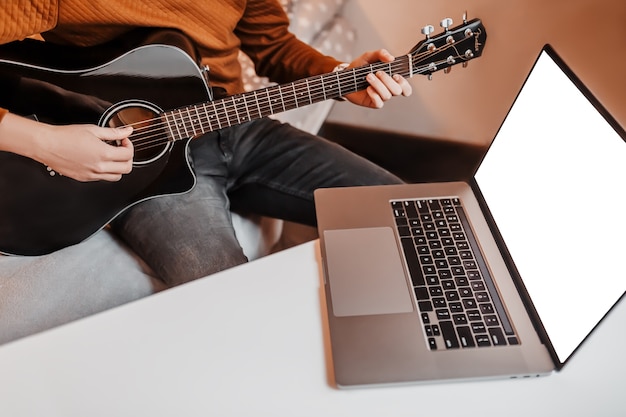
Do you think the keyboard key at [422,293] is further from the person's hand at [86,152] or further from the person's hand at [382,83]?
the person's hand at [86,152]

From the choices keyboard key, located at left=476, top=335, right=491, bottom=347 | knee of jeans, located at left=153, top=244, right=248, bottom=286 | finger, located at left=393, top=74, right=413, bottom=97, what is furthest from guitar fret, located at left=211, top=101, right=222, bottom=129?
keyboard key, located at left=476, top=335, right=491, bottom=347

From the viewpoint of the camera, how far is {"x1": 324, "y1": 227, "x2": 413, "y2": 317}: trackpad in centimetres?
73

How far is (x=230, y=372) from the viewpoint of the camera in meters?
0.66

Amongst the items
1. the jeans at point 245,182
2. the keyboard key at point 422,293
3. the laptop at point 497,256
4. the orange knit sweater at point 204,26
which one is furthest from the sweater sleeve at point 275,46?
the keyboard key at point 422,293

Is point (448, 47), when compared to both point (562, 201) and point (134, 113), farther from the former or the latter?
point (134, 113)

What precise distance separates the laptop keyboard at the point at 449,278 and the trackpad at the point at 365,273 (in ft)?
0.07

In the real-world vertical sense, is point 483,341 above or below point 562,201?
below

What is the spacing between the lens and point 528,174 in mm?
802

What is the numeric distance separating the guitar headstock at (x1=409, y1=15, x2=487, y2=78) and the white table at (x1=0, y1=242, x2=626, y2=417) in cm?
53

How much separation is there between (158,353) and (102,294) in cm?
35

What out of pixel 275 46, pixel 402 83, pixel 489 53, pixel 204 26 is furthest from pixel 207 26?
pixel 489 53

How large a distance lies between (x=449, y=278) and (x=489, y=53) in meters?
0.70

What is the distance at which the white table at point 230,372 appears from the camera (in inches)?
24.9

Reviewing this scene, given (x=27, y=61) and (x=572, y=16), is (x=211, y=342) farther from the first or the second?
(x=572, y=16)
